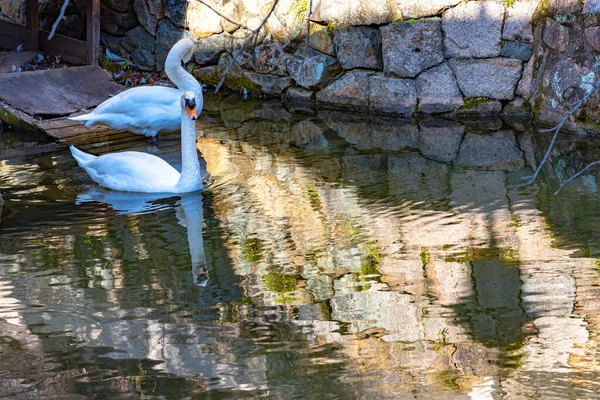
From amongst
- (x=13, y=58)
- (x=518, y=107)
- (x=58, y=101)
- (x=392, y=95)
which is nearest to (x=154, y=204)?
(x=58, y=101)

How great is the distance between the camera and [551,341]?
3549 mm

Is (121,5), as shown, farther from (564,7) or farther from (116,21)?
(564,7)

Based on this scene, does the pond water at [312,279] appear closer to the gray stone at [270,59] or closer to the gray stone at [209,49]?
the gray stone at [270,59]

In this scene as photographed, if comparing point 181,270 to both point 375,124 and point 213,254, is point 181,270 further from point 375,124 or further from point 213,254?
point 375,124

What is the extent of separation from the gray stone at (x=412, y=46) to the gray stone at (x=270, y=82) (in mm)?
1437

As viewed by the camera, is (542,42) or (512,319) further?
(542,42)

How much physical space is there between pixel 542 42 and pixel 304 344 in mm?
5747

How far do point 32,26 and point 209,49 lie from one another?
7.41 ft

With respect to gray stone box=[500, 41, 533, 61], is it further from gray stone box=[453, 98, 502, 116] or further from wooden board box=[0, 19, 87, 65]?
wooden board box=[0, 19, 87, 65]

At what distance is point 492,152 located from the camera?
7.10m

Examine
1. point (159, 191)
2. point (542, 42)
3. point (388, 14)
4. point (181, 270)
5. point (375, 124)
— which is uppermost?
point (388, 14)

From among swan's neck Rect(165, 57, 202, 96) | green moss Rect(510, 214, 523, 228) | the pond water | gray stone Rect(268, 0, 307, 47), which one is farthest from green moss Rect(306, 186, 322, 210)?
gray stone Rect(268, 0, 307, 47)

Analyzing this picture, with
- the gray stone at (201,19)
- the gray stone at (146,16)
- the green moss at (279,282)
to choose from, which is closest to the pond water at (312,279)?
the green moss at (279,282)

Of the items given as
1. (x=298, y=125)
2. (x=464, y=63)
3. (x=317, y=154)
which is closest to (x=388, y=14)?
(x=464, y=63)
